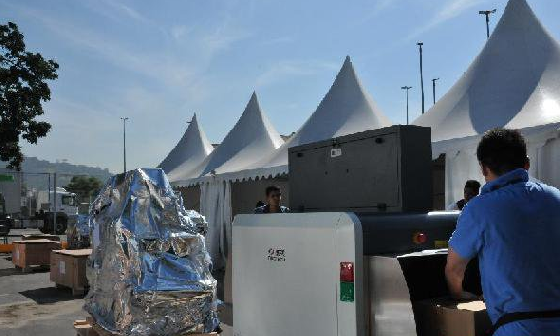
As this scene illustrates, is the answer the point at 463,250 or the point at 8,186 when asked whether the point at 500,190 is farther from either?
the point at 8,186

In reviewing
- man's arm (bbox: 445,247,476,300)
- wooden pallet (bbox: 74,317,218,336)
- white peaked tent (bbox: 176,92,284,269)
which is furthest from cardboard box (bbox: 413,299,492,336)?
white peaked tent (bbox: 176,92,284,269)

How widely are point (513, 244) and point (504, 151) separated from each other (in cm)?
36

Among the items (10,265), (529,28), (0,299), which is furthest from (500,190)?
(10,265)

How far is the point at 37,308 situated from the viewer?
8.10 meters

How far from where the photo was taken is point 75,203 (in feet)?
97.7

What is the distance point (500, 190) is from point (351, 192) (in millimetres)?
1032

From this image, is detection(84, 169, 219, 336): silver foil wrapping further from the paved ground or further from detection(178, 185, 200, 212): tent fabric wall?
detection(178, 185, 200, 212): tent fabric wall

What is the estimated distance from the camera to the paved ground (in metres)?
6.71

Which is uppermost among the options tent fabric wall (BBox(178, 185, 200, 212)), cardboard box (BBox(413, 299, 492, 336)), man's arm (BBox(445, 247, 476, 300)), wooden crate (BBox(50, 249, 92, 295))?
tent fabric wall (BBox(178, 185, 200, 212))

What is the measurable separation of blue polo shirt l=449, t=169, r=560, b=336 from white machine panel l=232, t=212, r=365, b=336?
1.58 feet

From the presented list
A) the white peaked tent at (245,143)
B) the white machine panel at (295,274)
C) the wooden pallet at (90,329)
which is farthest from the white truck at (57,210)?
the white machine panel at (295,274)

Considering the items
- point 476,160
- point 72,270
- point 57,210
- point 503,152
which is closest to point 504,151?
point 503,152

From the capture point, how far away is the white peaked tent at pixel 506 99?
6.21 meters

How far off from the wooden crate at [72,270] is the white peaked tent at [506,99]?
20.6 feet
